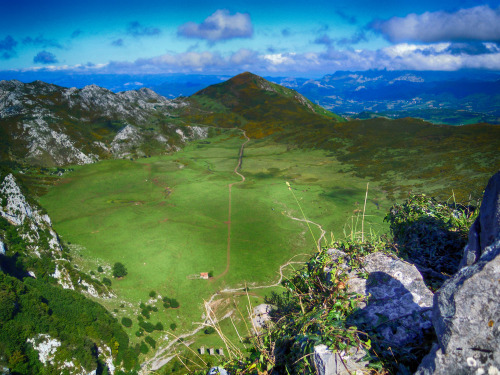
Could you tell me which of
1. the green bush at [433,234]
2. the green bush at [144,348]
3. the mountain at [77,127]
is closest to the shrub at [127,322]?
the green bush at [144,348]

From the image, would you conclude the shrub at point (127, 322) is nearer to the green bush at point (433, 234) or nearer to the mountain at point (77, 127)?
the green bush at point (433, 234)

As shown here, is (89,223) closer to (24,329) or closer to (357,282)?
(24,329)

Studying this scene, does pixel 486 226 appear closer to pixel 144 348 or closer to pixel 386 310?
pixel 386 310

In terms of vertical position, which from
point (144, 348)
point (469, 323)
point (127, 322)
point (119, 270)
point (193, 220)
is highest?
point (469, 323)

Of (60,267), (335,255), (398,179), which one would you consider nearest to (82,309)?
(60,267)

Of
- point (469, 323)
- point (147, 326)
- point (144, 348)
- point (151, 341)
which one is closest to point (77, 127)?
point (147, 326)

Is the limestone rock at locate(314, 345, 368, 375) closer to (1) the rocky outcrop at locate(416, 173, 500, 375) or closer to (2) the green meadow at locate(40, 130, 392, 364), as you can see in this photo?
(1) the rocky outcrop at locate(416, 173, 500, 375)
